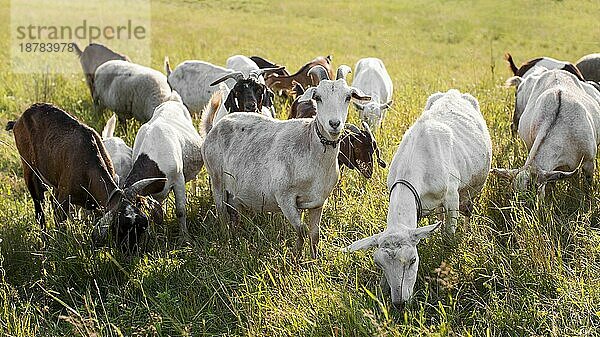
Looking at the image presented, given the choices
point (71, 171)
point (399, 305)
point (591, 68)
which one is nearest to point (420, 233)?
point (399, 305)

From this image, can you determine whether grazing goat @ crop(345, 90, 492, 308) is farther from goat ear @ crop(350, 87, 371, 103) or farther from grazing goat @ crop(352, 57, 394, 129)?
grazing goat @ crop(352, 57, 394, 129)

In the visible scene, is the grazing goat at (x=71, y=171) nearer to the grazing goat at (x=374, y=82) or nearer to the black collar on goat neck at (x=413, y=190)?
the black collar on goat neck at (x=413, y=190)

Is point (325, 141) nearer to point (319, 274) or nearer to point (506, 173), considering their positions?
point (319, 274)

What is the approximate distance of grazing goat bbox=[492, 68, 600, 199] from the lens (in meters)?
6.16

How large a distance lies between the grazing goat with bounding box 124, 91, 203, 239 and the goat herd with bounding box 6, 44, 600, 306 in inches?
0.5

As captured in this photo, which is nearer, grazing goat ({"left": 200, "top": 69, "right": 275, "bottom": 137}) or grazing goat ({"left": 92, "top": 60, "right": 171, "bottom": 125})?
grazing goat ({"left": 200, "top": 69, "right": 275, "bottom": 137})

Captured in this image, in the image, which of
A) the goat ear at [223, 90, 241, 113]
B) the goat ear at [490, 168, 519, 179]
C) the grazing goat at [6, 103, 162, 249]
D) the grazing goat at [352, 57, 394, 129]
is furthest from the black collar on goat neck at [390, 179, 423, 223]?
the grazing goat at [352, 57, 394, 129]

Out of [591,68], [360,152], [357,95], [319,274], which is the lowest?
[319,274]

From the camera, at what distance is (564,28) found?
2314 centimetres

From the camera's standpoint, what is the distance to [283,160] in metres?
5.75

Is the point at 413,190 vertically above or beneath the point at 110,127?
above

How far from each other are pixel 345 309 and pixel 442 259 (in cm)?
112

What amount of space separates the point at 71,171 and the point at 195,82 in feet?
16.7

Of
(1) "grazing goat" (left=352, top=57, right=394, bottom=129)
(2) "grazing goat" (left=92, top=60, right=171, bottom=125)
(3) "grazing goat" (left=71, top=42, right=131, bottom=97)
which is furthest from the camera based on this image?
(3) "grazing goat" (left=71, top=42, right=131, bottom=97)
